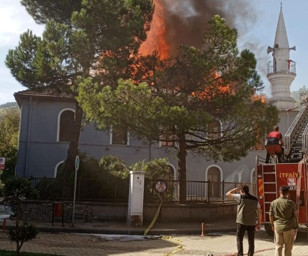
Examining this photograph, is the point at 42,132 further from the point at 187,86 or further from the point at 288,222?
the point at 288,222

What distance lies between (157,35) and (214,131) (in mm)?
7603

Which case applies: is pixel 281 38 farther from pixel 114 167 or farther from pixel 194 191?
pixel 114 167

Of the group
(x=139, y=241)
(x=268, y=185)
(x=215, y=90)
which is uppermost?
(x=215, y=90)

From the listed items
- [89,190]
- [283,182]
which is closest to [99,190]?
[89,190]

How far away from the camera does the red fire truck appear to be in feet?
36.2

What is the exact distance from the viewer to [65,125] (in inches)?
1080

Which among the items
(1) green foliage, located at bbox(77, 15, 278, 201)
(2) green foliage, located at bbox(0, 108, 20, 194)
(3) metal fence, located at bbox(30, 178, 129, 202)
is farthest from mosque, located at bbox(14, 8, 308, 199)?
(1) green foliage, located at bbox(77, 15, 278, 201)

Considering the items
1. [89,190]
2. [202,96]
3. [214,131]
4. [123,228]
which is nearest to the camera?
Result: [123,228]

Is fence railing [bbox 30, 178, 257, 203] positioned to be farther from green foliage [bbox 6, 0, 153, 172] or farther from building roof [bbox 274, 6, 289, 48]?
building roof [bbox 274, 6, 289, 48]

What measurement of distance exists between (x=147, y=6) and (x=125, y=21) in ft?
4.83

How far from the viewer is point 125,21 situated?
18.3 meters

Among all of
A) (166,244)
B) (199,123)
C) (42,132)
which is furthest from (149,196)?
(42,132)

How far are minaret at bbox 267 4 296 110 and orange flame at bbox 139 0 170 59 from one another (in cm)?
1604

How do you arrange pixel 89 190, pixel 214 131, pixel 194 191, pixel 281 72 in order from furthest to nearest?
1. pixel 281 72
2. pixel 194 191
3. pixel 214 131
4. pixel 89 190
